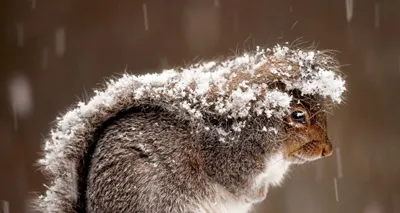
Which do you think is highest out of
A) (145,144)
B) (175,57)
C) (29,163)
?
(145,144)

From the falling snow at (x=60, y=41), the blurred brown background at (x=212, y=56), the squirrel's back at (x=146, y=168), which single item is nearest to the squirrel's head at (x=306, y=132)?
the squirrel's back at (x=146, y=168)

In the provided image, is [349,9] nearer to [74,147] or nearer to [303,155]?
[303,155]

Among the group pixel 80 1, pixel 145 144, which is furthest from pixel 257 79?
pixel 80 1

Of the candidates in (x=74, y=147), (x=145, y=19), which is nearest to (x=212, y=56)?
(x=145, y=19)

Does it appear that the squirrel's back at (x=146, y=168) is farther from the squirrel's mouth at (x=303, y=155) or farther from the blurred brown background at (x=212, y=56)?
the blurred brown background at (x=212, y=56)

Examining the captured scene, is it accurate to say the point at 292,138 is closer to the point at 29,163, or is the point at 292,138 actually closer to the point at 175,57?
the point at 175,57

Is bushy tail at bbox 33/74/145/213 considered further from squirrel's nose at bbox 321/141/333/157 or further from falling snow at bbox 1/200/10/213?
falling snow at bbox 1/200/10/213
